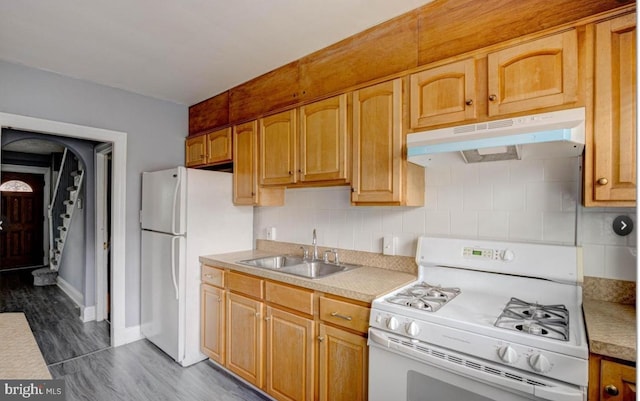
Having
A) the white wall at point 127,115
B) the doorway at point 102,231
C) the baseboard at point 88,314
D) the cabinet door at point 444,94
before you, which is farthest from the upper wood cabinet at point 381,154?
the baseboard at point 88,314

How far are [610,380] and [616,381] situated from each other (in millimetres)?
15

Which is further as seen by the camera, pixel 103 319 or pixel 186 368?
pixel 103 319

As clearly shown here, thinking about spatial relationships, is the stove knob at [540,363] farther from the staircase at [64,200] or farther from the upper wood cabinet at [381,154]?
the staircase at [64,200]

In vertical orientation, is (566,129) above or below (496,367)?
above

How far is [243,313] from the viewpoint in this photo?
7.87 ft

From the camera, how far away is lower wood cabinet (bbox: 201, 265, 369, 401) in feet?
5.78

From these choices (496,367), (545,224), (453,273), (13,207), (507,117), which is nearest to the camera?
(496,367)

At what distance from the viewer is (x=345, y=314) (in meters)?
1.78

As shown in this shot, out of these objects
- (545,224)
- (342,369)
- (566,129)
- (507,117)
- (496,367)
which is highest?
(507,117)

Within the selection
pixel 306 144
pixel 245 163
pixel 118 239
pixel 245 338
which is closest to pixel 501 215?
pixel 306 144

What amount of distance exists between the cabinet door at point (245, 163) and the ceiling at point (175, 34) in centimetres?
48

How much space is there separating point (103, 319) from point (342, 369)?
337 cm

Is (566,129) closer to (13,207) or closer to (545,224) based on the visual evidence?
(545,224)

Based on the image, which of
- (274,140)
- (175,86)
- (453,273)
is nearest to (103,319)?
(175,86)
